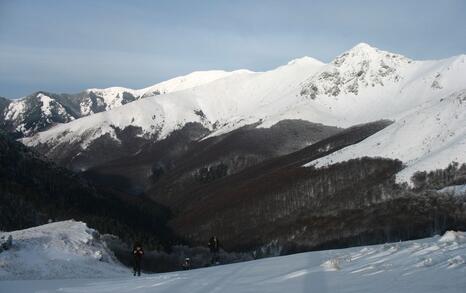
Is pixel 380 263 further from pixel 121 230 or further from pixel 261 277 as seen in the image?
pixel 121 230

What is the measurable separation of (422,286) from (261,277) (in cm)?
766

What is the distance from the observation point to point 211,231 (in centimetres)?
19112

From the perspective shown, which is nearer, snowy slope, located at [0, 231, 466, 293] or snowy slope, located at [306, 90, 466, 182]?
snowy slope, located at [0, 231, 466, 293]

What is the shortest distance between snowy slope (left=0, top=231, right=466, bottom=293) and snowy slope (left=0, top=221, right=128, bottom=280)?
10.9 metres

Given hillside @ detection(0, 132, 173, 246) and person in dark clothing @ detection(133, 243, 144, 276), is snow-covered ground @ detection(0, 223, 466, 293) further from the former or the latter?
hillside @ detection(0, 132, 173, 246)

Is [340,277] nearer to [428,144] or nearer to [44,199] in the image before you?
[44,199]

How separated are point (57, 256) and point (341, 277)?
89.4 feet

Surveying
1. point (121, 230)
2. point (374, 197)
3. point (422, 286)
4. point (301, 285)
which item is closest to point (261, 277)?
point (301, 285)

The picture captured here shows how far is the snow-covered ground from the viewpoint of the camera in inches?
653

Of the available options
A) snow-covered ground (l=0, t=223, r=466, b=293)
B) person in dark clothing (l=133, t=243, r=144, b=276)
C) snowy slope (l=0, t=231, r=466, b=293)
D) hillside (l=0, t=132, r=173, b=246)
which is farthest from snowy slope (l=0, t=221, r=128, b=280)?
hillside (l=0, t=132, r=173, b=246)

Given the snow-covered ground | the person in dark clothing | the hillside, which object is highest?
the hillside

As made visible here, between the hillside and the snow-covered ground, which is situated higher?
the hillside

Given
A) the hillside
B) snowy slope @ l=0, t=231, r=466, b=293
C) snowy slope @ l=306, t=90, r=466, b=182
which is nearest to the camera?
snowy slope @ l=0, t=231, r=466, b=293

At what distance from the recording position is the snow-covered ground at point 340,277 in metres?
A: 16.6
